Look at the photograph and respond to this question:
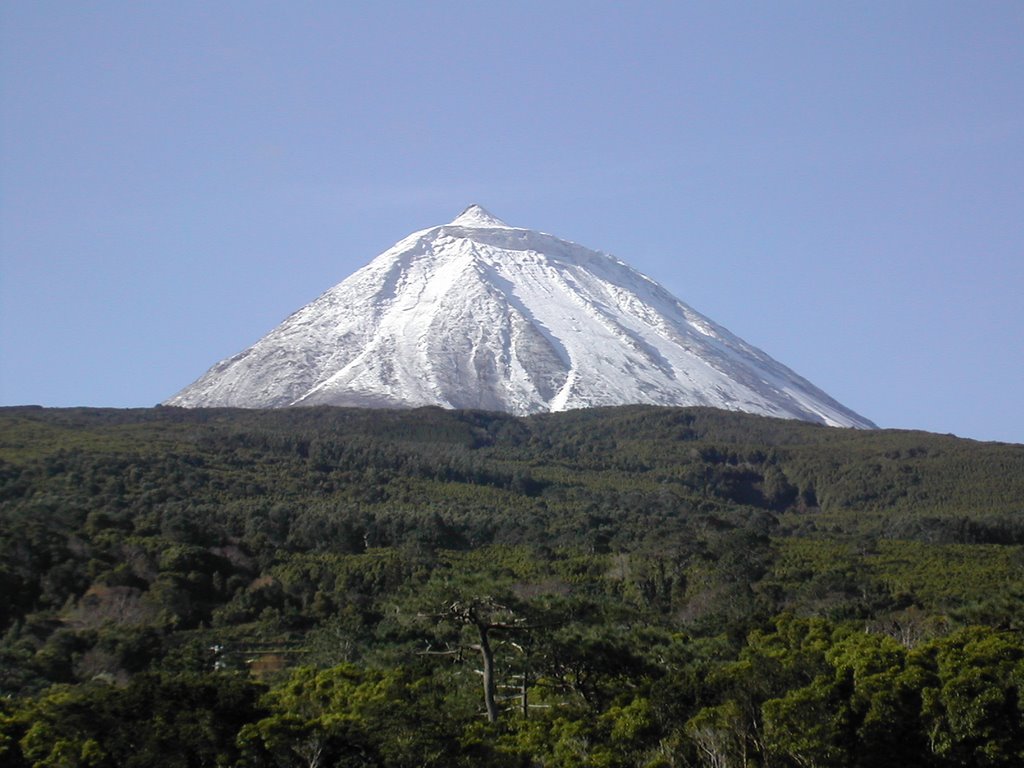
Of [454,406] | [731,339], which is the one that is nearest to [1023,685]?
[454,406]

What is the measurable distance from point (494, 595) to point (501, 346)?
348 ft

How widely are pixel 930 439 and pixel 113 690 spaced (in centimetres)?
8023

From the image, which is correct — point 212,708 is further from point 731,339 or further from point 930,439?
point 731,339

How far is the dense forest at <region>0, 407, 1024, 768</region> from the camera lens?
2439 centimetres

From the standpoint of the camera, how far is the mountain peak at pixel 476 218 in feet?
567

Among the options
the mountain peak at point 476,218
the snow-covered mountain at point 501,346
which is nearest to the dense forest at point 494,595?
the snow-covered mountain at point 501,346

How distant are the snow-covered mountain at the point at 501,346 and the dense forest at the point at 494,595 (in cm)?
2231

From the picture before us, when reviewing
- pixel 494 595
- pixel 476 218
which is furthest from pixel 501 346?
pixel 494 595

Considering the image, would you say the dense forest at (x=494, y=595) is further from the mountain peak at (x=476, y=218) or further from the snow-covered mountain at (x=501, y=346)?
the mountain peak at (x=476, y=218)

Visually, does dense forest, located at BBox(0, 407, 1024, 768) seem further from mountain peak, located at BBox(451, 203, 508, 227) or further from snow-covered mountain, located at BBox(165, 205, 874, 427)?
mountain peak, located at BBox(451, 203, 508, 227)

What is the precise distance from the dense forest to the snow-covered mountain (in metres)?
22.3

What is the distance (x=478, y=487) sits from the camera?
75750mm

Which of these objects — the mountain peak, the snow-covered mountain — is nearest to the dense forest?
the snow-covered mountain

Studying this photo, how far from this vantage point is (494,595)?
27.1 m
